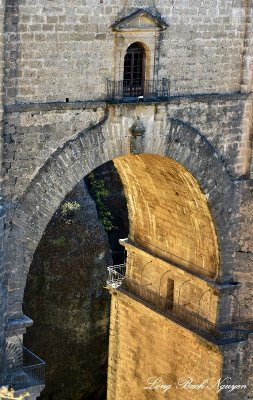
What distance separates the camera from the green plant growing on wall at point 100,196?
3809 cm

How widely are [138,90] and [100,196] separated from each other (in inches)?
611

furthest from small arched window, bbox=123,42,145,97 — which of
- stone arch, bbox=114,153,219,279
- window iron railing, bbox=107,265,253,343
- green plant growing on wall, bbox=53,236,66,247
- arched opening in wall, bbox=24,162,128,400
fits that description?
green plant growing on wall, bbox=53,236,66,247

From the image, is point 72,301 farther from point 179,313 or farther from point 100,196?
point 179,313

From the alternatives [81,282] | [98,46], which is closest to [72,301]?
[81,282]

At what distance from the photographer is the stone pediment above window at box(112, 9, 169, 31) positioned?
74.2ft

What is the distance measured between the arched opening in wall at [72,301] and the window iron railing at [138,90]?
490 inches

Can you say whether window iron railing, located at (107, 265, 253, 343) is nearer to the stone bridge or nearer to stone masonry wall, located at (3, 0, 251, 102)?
the stone bridge

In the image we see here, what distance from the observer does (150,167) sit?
26531 mm

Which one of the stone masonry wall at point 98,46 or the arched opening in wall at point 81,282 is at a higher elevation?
the stone masonry wall at point 98,46

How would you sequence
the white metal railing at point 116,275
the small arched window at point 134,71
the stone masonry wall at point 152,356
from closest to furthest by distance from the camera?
1. the small arched window at point 134,71
2. the stone masonry wall at point 152,356
3. the white metal railing at point 116,275

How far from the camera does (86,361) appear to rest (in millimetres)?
36219

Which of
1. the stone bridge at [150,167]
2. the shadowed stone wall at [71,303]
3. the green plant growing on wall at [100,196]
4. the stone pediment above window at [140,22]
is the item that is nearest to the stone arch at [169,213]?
the stone bridge at [150,167]

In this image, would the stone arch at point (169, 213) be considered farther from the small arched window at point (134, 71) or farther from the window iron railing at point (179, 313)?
the small arched window at point (134, 71)

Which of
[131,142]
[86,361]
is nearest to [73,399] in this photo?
[86,361]
